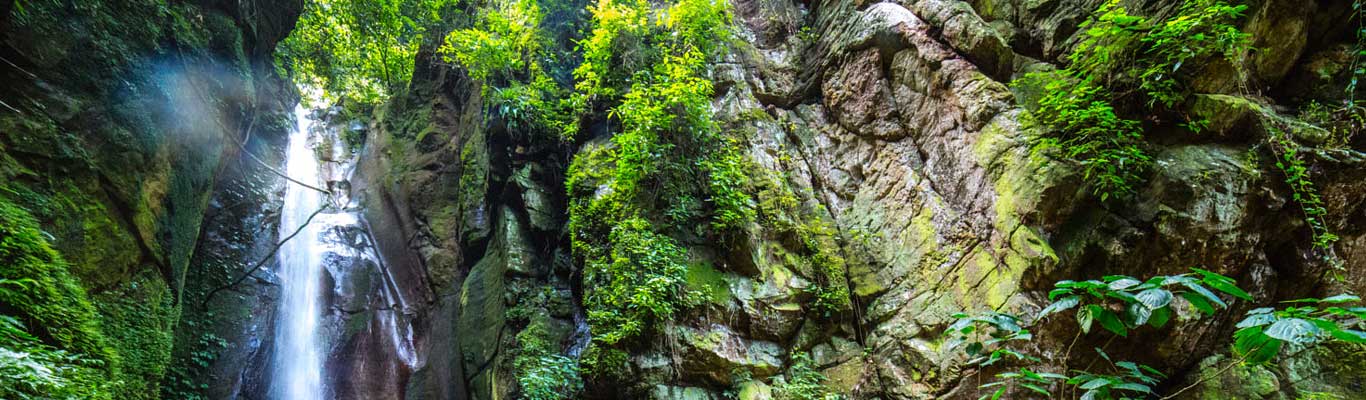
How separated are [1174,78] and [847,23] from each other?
4516 mm

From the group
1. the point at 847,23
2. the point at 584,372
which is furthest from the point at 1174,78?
the point at 584,372

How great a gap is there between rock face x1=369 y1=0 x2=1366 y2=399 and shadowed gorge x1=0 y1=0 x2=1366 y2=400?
1.4 inches

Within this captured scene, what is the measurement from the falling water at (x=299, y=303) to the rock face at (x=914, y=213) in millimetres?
1837

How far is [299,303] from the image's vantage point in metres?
9.91

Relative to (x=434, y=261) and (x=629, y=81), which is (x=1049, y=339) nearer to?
(x=629, y=81)

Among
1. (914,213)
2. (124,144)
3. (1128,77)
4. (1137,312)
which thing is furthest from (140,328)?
(1128,77)

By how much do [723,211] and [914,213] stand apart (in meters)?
2.49

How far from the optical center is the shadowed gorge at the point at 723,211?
5.07 meters

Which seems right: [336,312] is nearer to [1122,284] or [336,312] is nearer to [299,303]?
[299,303]

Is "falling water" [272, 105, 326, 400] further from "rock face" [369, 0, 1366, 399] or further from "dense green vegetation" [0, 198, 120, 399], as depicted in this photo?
"dense green vegetation" [0, 198, 120, 399]

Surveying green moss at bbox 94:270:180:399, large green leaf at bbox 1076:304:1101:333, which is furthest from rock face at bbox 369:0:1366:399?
large green leaf at bbox 1076:304:1101:333

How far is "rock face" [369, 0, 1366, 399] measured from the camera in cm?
513

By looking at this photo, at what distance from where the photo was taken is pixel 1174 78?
5363 millimetres

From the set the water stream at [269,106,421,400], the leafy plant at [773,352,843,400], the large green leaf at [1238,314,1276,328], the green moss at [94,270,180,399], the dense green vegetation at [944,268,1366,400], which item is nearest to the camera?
the dense green vegetation at [944,268,1366,400]
